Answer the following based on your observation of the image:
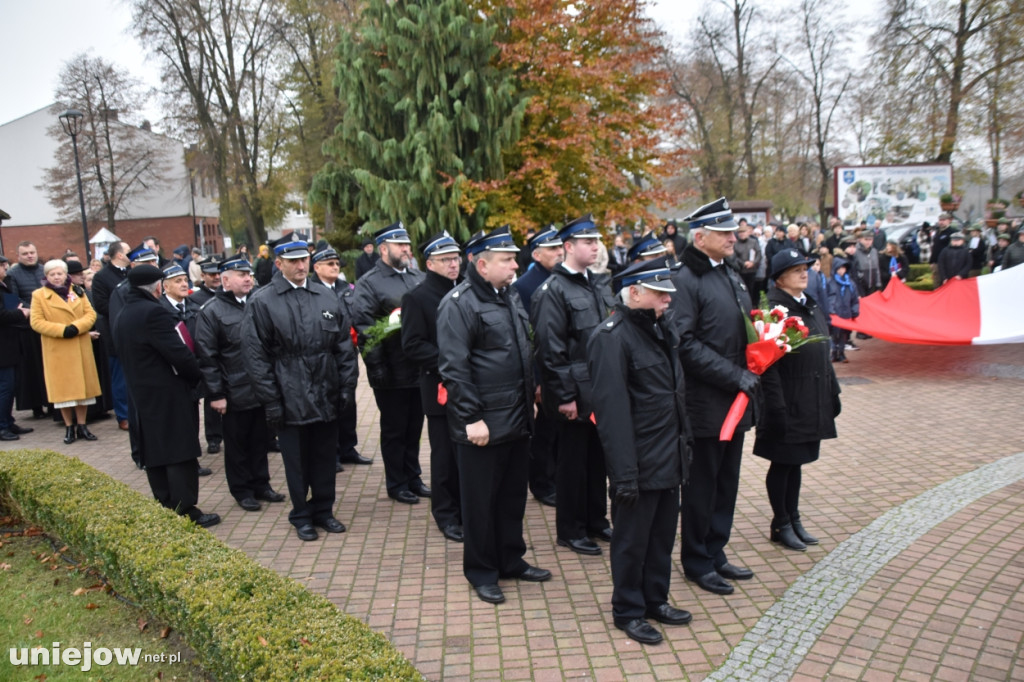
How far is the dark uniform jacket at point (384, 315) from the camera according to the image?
7.14 meters

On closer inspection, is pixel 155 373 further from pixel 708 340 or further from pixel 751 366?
pixel 751 366

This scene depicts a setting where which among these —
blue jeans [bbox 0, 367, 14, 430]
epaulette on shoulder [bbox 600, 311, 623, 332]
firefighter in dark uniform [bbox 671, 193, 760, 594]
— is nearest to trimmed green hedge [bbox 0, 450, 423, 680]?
epaulette on shoulder [bbox 600, 311, 623, 332]

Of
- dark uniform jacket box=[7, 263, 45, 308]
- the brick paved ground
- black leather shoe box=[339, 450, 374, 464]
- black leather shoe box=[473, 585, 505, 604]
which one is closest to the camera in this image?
the brick paved ground

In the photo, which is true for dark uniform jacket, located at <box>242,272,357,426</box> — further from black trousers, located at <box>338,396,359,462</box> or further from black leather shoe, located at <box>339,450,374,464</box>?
black leather shoe, located at <box>339,450,374,464</box>

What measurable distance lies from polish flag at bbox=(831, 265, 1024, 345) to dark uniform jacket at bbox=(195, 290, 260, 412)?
348 inches

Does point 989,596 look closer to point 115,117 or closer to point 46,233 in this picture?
point 115,117

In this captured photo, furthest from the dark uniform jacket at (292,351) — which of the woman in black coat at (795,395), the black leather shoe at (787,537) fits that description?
the black leather shoe at (787,537)

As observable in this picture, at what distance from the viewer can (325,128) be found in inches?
1240

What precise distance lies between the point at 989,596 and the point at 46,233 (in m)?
58.8

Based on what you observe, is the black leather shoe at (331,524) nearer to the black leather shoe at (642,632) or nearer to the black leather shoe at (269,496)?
the black leather shoe at (269,496)

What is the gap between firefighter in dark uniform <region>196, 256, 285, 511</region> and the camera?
7.30 m

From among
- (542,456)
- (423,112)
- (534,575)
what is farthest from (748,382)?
(423,112)

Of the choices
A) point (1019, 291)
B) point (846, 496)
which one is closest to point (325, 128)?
point (1019, 291)

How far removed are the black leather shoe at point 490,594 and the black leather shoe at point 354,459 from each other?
3.65 metres
